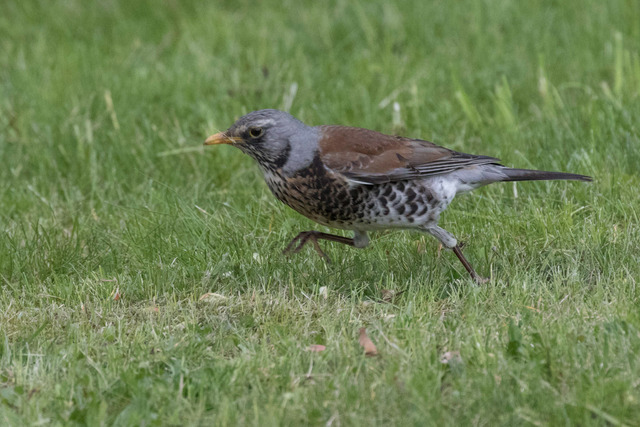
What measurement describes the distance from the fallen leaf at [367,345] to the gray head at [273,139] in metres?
1.05

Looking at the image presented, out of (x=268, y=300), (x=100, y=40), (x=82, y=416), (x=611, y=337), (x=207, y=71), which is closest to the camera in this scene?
(x=82, y=416)

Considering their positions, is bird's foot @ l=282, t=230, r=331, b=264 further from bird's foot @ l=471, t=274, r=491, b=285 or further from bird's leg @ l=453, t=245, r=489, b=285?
bird's foot @ l=471, t=274, r=491, b=285

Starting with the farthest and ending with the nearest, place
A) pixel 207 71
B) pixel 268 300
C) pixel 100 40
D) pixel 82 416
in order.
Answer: pixel 100 40 < pixel 207 71 < pixel 268 300 < pixel 82 416

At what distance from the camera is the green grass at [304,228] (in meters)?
3.51

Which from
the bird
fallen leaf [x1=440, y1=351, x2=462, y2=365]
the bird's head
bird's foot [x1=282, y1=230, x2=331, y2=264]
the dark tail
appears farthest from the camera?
bird's foot [x1=282, y1=230, x2=331, y2=264]

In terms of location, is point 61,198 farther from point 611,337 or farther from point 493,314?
point 611,337

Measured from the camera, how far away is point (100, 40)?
916 centimetres

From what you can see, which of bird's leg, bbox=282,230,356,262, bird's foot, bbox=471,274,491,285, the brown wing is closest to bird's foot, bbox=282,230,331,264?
bird's leg, bbox=282,230,356,262

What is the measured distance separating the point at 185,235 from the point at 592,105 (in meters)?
3.24

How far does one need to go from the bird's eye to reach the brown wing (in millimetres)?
326

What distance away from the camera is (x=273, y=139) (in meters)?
4.70

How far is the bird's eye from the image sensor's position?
186 inches

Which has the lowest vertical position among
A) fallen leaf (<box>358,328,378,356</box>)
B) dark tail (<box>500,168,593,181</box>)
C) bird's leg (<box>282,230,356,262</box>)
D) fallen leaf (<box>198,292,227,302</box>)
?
fallen leaf (<box>198,292,227,302</box>)

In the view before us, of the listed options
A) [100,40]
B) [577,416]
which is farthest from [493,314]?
[100,40]
